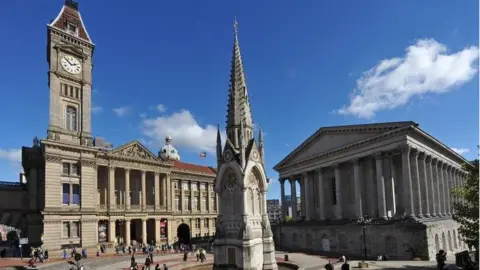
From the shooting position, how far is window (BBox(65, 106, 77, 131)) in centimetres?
5598

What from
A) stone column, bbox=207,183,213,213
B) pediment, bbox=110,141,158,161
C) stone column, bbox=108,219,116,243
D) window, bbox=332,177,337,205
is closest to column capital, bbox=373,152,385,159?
window, bbox=332,177,337,205

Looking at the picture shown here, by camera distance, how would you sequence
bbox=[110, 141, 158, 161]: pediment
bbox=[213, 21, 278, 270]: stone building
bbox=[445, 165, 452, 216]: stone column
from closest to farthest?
1. bbox=[213, 21, 278, 270]: stone building
2. bbox=[445, 165, 452, 216]: stone column
3. bbox=[110, 141, 158, 161]: pediment

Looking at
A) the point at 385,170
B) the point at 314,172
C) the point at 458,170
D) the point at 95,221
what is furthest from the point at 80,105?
the point at 458,170

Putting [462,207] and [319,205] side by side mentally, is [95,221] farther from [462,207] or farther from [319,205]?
[462,207]

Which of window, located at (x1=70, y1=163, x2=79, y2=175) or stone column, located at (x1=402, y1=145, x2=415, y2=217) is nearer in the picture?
stone column, located at (x1=402, y1=145, x2=415, y2=217)

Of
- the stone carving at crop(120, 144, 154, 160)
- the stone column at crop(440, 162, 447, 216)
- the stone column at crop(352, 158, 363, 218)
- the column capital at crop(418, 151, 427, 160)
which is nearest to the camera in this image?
the column capital at crop(418, 151, 427, 160)

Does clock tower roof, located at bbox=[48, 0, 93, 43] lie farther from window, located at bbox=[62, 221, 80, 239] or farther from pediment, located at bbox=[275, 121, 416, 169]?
pediment, located at bbox=[275, 121, 416, 169]

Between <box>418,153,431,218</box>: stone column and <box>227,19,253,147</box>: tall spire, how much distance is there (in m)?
31.4

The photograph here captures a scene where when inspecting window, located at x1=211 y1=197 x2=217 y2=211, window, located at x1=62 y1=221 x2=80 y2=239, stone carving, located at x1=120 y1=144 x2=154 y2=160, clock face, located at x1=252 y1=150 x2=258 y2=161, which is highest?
stone carving, located at x1=120 y1=144 x2=154 y2=160

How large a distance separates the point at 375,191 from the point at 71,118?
1768 inches

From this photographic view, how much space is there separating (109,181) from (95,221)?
7564 mm

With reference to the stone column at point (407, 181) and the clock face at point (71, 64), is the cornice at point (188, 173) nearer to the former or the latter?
the clock face at point (71, 64)

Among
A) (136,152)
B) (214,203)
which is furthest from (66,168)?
(214,203)

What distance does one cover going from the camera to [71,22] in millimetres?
59031
